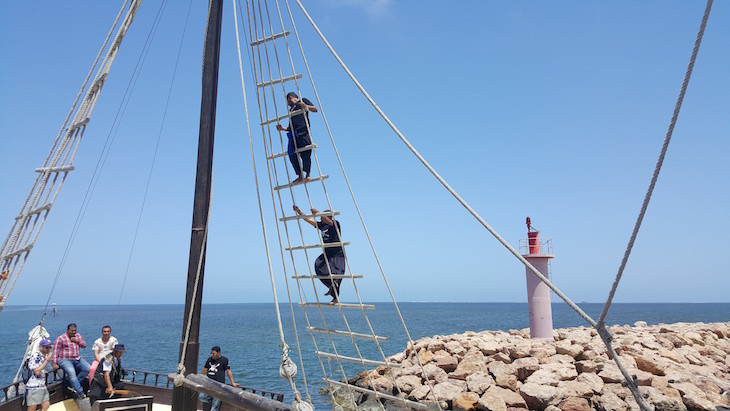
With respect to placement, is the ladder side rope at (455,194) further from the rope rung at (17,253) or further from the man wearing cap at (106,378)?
the man wearing cap at (106,378)

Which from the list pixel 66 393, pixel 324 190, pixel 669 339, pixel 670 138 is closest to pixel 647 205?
pixel 670 138

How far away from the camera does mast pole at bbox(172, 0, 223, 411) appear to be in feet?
23.0

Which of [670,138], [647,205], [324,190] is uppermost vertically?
[324,190]

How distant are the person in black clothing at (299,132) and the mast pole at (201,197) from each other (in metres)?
1.22

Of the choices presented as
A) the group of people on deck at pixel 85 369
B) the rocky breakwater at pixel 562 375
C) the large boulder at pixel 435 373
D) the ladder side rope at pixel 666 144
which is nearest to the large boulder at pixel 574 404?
the rocky breakwater at pixel 562 375

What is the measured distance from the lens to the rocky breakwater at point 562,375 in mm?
15094

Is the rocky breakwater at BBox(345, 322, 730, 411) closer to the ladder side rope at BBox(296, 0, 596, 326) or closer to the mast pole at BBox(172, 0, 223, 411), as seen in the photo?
the mast pole at BBox(172, 0, 223, 411)

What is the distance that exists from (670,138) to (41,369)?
1056 centimetres

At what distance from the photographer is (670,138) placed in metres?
3.38

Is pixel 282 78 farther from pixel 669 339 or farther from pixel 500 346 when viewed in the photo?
pixel 669 339

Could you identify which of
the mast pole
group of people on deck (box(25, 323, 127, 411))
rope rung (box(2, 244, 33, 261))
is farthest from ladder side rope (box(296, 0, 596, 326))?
group of people on deck (box(25, 323, 127, 411))

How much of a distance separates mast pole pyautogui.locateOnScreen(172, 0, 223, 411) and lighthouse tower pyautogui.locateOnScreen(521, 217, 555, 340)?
52.4 feet

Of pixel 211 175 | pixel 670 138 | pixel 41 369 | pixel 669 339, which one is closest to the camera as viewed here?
pixel 670 138

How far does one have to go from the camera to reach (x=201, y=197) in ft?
23.9
